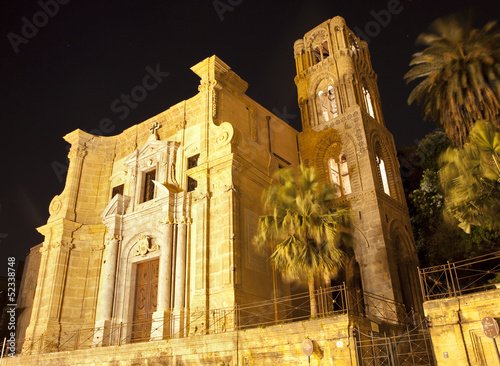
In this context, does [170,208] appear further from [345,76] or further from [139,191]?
[345,76]

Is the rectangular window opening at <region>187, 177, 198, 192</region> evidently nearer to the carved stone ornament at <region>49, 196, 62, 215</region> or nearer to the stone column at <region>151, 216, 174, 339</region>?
the stone column at <region>151, 216, 174, 339</region>

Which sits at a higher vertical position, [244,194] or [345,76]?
[345,76]

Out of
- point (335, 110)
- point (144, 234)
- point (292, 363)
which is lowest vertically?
point (292, 363)

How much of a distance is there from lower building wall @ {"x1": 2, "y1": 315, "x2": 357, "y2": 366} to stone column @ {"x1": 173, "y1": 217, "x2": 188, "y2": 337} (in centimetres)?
262

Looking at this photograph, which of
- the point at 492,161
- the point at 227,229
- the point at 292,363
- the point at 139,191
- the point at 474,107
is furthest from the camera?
the point at 139,191

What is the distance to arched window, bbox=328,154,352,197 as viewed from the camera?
82.4 ft

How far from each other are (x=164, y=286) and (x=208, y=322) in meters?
3.07

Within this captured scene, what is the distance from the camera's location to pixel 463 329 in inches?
405

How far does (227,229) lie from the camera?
1800 centimetres

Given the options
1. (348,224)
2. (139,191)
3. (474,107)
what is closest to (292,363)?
(348,224)

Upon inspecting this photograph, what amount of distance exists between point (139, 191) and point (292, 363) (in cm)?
1398

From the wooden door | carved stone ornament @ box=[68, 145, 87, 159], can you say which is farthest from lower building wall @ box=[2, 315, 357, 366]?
carved stone ornament @ box=[68, 145, 87, 159]

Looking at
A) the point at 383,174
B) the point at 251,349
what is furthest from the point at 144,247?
the point at 383,174

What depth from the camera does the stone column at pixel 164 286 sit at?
712 inches
